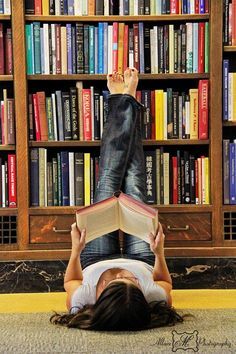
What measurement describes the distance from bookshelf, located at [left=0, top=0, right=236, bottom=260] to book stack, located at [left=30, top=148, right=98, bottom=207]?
0.04 m

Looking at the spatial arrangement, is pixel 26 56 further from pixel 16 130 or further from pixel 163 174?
pixel 163 174

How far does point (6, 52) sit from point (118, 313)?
1.70m

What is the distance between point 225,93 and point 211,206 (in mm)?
532

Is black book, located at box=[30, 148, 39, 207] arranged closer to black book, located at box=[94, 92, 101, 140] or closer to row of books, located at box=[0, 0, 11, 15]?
black book, located at box=[94, 92, 101, 140]

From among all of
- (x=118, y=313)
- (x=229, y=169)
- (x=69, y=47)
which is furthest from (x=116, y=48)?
(x=118, y=313)

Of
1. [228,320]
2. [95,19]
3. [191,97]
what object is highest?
[95,19]

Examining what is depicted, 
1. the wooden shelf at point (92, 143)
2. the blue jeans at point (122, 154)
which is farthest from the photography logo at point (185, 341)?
the wooden shelf at point (92, 143)

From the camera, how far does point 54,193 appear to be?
2898 mm

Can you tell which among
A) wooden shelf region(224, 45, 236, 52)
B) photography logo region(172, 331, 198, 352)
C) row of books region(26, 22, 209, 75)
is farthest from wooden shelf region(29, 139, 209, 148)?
photography logo region(172, 331, 198, 352)

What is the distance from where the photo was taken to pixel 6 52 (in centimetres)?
284

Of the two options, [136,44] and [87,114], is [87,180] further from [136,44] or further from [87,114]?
[136,44]

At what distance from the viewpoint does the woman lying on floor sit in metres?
1.51

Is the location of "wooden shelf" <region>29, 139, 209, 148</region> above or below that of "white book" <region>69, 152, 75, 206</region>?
above

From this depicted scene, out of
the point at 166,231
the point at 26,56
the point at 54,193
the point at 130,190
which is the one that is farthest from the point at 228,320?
the point at 26,56
